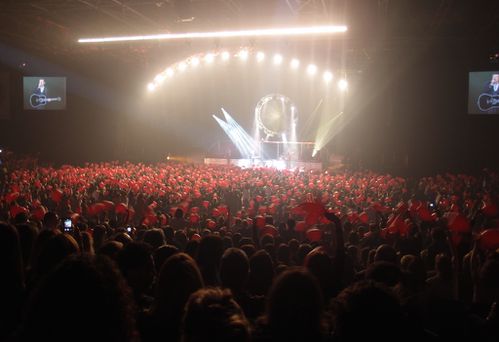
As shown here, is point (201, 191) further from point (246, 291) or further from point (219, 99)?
point (219, 99)

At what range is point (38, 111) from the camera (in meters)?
28.9

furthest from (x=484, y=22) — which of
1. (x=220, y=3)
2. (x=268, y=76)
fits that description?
(x=268, y=76)

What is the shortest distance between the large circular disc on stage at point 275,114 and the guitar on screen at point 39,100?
38.2 ft

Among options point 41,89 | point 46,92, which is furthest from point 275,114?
point 41,89

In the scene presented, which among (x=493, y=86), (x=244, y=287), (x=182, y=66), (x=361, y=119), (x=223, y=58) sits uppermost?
(x=223, y=58)

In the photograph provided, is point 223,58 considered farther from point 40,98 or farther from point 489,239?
point 489,239

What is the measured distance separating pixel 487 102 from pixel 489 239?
16.7 meters

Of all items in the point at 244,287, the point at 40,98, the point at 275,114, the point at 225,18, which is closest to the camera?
the point at 244,287

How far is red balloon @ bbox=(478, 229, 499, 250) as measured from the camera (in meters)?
5.33

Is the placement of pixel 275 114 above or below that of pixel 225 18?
below

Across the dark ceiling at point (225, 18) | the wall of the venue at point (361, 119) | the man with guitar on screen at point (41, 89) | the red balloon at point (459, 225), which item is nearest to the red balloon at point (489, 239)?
the red balloon at point (459, 225)

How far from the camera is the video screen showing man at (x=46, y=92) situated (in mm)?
25719

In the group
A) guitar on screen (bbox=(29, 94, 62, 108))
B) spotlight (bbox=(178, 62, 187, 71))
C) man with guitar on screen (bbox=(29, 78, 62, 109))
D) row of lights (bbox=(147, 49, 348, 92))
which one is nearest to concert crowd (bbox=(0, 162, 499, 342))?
row of lights (bbox=(147, 49, 348, 92))

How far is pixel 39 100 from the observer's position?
86.1 feet
